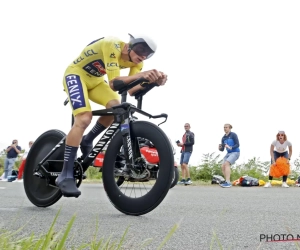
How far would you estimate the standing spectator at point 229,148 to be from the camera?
1246 cm

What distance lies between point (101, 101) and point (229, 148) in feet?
26.8

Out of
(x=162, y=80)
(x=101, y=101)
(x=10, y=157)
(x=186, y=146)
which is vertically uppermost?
(x=162, y=80)

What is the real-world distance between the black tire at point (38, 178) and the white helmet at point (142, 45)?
1.30 m

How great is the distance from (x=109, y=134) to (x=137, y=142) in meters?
0.37

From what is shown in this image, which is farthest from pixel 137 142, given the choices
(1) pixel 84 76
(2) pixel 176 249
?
(2) pixel 176 249

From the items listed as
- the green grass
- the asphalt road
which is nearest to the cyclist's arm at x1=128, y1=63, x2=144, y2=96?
the asphalt road

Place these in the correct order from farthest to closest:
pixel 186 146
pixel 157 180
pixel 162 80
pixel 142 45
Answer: pixel 186 146, pixel 142 45, pixel 162 80, pixel 157 180

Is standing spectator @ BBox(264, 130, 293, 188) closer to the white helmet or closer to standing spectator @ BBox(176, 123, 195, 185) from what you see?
standing spectator @ BBox(176, 123, 195, 185)

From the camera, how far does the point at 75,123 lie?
4457 mm

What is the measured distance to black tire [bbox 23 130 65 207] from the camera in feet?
16.0

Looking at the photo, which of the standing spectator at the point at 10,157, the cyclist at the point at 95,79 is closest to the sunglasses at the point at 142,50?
the cyclist at the point at 95,79

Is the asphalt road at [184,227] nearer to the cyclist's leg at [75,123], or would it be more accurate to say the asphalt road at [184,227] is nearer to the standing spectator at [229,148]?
the cyclist's leg at [75,123]

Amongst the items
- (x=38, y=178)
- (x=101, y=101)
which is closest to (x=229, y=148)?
(x=38, y=178)

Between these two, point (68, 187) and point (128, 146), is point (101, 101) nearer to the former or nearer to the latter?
point (128, 146)
